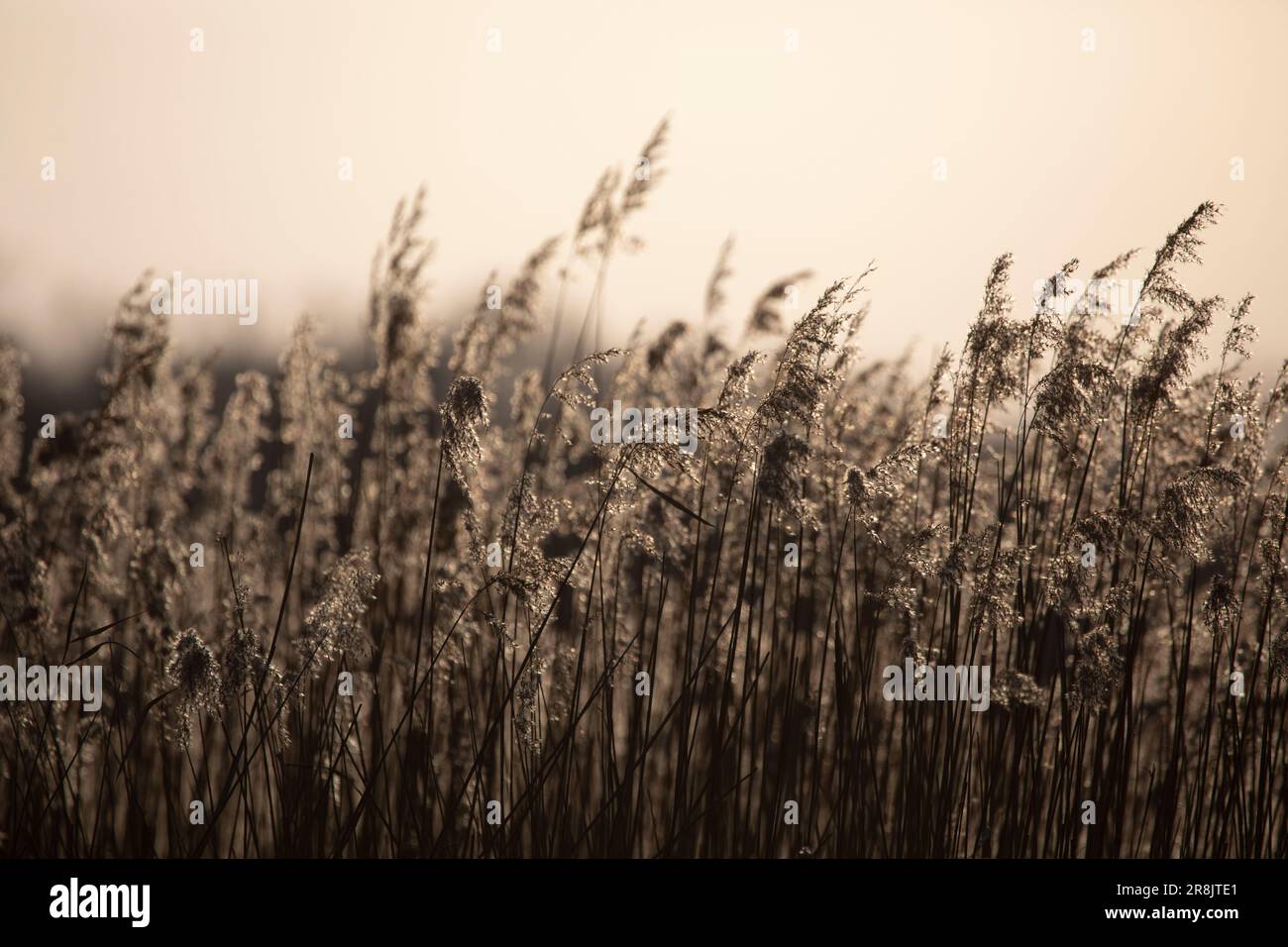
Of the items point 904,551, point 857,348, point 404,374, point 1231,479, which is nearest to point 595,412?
point 857,348

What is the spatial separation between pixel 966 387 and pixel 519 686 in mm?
1546

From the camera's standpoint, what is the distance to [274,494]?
4902 mm

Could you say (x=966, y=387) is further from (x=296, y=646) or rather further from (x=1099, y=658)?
(x=296, y=646)

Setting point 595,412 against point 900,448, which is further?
point 595,412

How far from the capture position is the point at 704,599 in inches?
166

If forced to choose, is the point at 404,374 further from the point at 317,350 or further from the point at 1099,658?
the point at 1099,658

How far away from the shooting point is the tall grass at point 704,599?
9.43 feet

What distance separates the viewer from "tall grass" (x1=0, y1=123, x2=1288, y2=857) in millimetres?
2875
